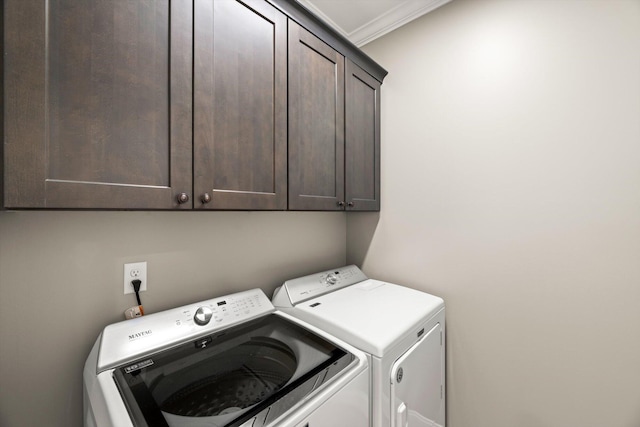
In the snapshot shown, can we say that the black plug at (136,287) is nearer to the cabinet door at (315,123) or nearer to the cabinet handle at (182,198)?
the cabinet handle at (182,198)

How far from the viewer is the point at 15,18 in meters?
0.60

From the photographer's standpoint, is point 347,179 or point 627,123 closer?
point 627,123

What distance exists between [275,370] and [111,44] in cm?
114

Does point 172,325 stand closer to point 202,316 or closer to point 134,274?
point 202,316

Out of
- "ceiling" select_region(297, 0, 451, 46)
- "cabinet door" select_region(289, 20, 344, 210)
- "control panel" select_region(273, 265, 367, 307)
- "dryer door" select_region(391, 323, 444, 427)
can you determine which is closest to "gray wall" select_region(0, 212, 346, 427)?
"control panel" select_region(273, 265, 367, 307)

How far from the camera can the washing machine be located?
3.31 ft

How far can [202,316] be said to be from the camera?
111 centimetres

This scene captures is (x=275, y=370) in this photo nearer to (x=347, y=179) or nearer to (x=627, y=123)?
(x=347, y=179)

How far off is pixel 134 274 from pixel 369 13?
1.99 meters

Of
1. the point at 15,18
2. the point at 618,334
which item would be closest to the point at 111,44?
the point at 15,18

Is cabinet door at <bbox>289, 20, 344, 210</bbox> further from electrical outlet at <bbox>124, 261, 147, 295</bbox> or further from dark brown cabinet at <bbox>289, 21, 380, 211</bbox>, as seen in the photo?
electrical outlet at <bbox>124, 261, 147, 295</bbox>

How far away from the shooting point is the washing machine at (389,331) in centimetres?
101

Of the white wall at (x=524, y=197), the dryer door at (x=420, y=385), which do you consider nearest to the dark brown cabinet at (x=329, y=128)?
the white wall at (x=524, y=197)

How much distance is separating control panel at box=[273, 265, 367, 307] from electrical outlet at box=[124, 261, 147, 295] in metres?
0.63
